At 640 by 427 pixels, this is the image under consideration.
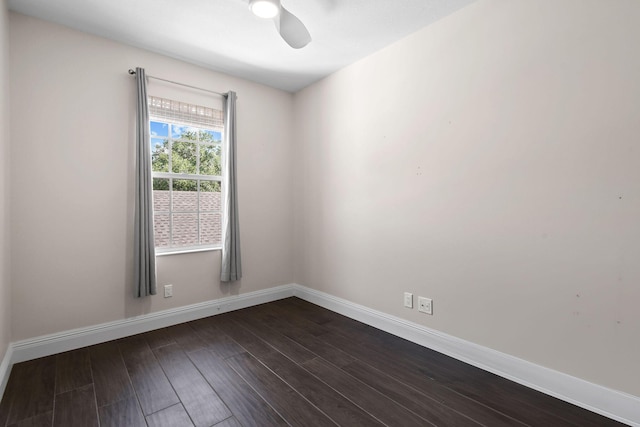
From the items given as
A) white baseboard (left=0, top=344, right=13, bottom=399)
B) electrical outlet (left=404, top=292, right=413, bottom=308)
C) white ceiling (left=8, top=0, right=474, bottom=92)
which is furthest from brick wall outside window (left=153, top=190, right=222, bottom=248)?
electrical outlet (left=404, top=292, right=413, bottom=308)

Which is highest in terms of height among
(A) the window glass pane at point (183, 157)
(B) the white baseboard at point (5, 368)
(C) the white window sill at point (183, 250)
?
(A) the window glass pane at point (183, 157)

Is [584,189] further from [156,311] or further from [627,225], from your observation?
[156,311]

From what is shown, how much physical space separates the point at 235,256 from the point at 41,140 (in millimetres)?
1873

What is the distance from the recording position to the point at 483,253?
220 centimetres

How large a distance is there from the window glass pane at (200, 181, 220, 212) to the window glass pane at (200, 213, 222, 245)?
8 cm

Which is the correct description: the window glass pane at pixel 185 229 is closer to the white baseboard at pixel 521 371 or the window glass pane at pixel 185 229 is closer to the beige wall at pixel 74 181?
the beige wall at pixel 74 181

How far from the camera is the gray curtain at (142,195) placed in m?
2.71

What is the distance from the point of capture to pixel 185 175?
3.15 metres

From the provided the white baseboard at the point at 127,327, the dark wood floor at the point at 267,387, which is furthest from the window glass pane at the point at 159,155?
the dark wood floor at the point at 267,387

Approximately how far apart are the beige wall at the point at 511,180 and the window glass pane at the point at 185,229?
166 centimetres

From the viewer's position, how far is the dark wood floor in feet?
5.51

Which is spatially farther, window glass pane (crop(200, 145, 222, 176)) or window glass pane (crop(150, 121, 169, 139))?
window glass pane (crop(200, 145, 222, 176))

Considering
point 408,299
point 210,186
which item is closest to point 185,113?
point 210,186

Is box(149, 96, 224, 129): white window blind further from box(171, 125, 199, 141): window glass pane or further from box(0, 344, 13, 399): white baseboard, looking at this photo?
box(0, 344, 13, 399): white baseboard
